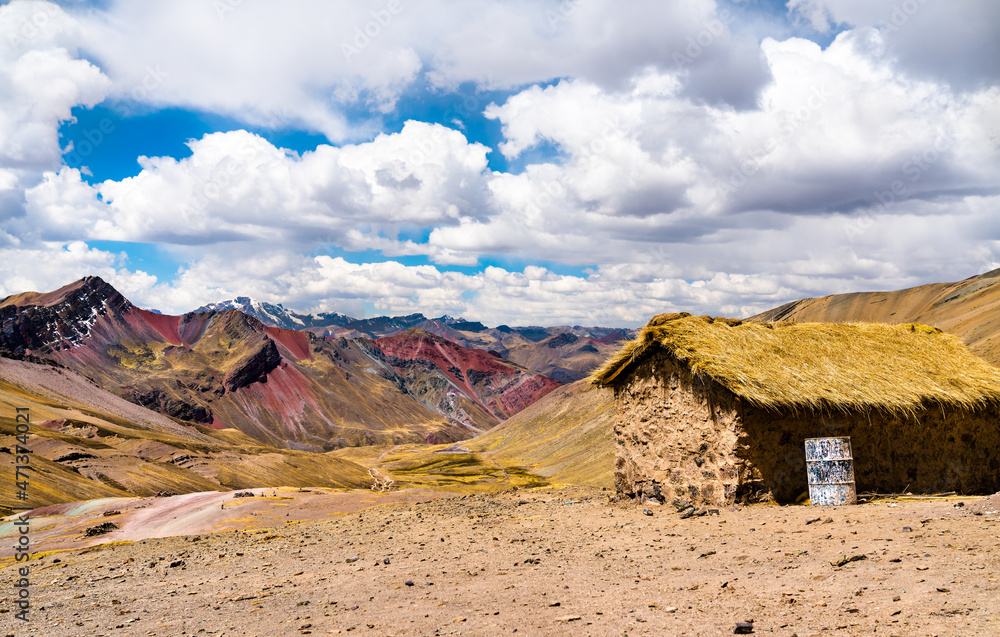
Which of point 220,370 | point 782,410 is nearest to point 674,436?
point 782,410

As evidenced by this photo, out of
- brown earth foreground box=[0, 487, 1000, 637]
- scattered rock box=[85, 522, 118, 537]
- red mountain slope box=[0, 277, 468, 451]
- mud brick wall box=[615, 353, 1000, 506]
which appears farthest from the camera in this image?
red mountain slope box=[0, 277, 468, 451]

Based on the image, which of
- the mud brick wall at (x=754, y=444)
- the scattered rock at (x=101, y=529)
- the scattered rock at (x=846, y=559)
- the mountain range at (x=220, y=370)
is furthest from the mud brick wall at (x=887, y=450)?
the mountain range at (x=220, y=370)

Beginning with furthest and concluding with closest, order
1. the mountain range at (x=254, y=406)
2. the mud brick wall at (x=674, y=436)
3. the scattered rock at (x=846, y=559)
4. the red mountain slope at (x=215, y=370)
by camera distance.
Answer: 1. the red mountain slope at (x=215, y=370)
2. the mountain range at (x=254, y=406)
3. the mud brick wall at (x=674, y=436)
4. the scattered rock at (x=846, y=559)

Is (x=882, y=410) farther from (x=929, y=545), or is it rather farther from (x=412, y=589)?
(x=412, y=589)

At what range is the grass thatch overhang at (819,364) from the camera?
47.4 ft

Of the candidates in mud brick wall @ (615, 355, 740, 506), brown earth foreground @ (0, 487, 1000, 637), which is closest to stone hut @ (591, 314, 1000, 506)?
mud brick wall @ (615, 355, 740, 506)

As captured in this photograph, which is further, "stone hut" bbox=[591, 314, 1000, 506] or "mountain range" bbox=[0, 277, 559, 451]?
"mountain range" bbox=[0, 277, 559, 451]

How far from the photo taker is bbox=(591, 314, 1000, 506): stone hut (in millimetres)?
14094

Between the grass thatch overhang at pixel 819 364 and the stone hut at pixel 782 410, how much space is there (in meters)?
0.04

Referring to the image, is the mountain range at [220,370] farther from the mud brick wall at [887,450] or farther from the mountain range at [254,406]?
the mud brick wall at [887,450]

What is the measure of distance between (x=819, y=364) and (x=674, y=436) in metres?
4.58

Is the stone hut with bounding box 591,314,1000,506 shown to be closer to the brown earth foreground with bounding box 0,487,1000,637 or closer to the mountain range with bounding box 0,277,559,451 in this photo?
the brown earth foreground with bounding box 0,487,1000,637

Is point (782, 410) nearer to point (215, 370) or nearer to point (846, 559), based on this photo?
point (846, 559)

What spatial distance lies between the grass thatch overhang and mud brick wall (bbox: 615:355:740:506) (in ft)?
1.68
